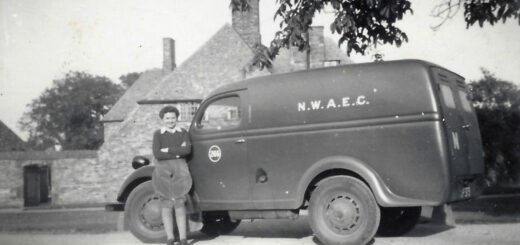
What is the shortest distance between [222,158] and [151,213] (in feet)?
4.32

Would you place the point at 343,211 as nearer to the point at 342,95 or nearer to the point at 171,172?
the point at 342,95

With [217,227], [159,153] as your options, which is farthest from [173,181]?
[217,227]

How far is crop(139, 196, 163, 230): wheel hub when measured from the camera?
758 cm

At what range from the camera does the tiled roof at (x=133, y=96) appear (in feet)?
166

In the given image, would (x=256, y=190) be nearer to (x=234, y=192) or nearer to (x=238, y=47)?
(x=234, y=192)

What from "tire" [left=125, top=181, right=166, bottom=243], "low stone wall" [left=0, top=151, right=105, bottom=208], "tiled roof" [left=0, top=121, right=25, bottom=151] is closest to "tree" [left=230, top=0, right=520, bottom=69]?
"tire" [left=125, top=181, right=166, bottom=243]

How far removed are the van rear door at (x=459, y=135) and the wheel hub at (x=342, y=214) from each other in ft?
3.59

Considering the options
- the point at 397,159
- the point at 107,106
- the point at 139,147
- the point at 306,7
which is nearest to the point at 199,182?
the point at 397,159

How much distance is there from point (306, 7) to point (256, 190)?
4224 mm

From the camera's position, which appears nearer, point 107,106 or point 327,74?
point 327,74

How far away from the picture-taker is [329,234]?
6473mm

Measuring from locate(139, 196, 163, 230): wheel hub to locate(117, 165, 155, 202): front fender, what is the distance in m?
0.33

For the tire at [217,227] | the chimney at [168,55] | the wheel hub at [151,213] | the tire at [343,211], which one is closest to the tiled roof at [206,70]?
the chimney at [168,55]

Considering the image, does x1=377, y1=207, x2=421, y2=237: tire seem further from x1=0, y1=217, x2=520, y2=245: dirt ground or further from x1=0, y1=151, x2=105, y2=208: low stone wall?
x1=0, y1=151, x2=105, y2=208: low stone wall
